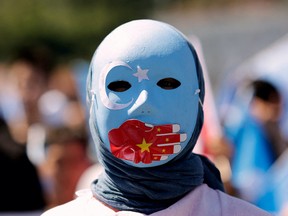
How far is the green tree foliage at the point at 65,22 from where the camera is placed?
35.3m

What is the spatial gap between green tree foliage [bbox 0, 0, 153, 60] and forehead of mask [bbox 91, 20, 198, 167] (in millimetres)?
29392

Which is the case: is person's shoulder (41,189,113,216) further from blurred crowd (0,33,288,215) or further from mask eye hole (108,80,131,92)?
blurred crowd (0,33,288,215)

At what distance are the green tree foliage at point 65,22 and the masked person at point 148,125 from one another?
1157 inches

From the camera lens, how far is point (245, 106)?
9250 millimetres

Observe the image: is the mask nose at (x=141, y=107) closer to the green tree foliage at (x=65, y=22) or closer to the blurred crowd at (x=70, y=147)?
the blurred crowd at (x=70, y=147)

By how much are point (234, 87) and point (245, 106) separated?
48.4 inches

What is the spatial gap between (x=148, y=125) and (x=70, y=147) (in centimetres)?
371

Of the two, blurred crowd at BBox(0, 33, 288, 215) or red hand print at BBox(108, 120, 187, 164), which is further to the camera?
blurred crowd at BBox(0, 33, 288, 215)

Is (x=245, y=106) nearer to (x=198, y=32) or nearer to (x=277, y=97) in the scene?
(x=277, y=97)

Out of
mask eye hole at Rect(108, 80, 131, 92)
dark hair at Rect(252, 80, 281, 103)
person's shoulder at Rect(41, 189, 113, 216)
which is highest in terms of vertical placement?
mask eye hole at Rect(108, 80, 131, 92)

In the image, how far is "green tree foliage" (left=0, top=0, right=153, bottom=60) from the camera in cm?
3531

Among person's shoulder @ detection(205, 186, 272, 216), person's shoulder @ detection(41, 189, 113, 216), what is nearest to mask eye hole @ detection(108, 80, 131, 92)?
person's shoulder @ detection(41, 189, 113, 216)

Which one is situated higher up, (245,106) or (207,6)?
(245,106)

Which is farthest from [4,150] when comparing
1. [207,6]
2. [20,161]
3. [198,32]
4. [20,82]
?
[207,6]
